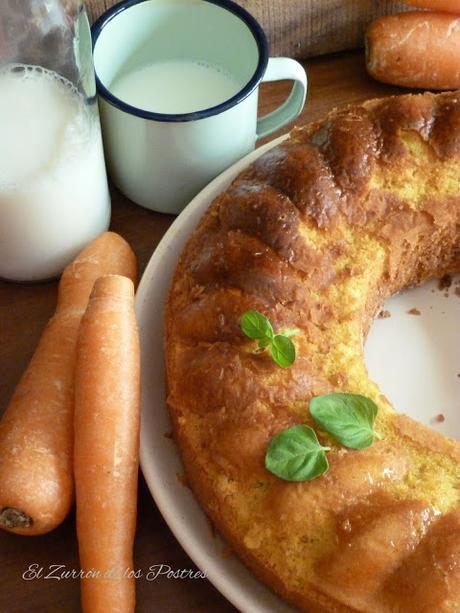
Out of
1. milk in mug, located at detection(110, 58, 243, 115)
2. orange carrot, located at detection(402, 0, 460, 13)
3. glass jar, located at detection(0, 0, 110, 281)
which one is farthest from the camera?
orange carrot, located at detection(402, 0, 460, 13)

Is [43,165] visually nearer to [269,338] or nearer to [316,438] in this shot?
[269,338]

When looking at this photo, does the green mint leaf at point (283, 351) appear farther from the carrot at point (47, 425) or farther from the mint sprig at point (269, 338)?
the carrot at point (47, 425)

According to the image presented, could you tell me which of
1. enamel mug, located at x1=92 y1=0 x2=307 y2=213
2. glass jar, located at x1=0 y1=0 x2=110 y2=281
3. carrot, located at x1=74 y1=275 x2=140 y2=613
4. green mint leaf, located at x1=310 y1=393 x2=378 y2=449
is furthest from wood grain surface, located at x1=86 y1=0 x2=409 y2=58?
green mint leaf, located at x1=310 y1=393 x2=378 y2=449

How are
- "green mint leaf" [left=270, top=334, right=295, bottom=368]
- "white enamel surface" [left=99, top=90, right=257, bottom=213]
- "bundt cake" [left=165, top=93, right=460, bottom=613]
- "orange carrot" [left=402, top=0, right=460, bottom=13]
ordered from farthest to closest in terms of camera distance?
"orange carrot" [left=402, top=0, right=460, bottom=13] < "white enamel surface" [left=99, top=90, right=257, bottom=213] < "green mint leaf" [left=270, top=334, right=295, bottom=368] < "bundt cake" [left=165, top=93, right=460, bottom=613]

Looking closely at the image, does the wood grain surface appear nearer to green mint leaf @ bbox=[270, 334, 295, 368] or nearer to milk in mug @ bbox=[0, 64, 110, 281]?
milk in mug @ bbox=[0, 64, 110, 281]

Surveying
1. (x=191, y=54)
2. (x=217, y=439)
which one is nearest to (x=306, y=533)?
(x=217, y=439)

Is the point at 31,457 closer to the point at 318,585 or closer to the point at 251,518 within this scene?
the point at 251,518

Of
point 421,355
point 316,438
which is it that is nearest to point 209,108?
point 421,355
